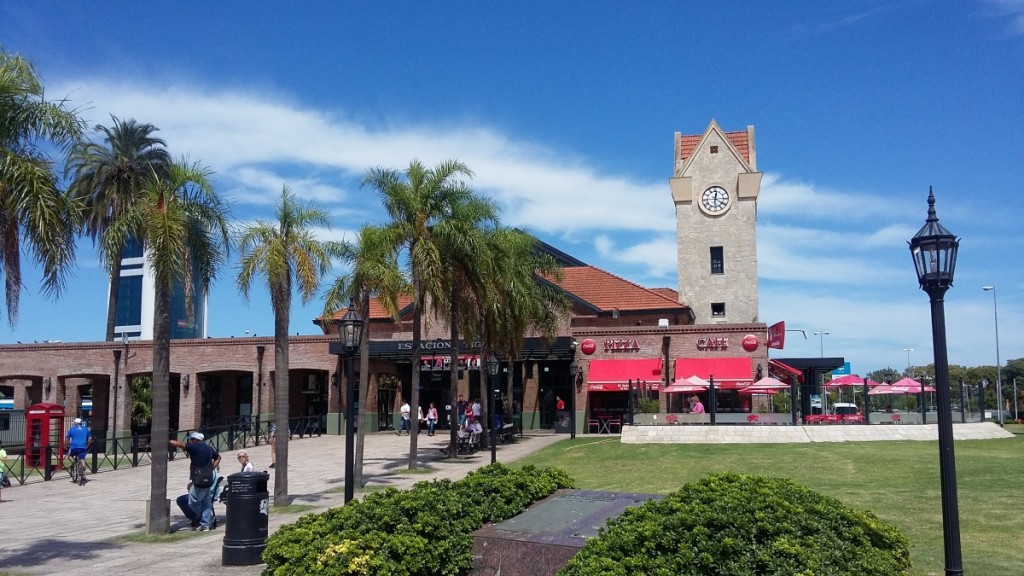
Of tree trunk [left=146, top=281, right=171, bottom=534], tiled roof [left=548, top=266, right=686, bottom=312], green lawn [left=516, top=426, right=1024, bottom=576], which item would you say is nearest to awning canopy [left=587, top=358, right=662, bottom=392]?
tiled roof [left=548, top=266, right=686, bottom=312]

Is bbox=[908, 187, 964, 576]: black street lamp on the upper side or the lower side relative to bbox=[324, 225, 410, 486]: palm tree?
lower

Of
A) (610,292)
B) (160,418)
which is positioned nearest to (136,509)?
(160,418)

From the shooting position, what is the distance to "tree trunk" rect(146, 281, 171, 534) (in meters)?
14.0

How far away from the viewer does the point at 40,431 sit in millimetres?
27578

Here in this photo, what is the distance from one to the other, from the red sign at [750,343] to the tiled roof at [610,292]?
27.1ft

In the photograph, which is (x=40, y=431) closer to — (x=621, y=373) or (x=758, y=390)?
(x=621, y=373)

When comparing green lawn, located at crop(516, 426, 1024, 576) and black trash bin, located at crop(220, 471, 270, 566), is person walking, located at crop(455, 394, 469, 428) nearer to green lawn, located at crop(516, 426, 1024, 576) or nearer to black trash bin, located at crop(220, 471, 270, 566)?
green lawn, located at crop(516, 426, 1024, 576)

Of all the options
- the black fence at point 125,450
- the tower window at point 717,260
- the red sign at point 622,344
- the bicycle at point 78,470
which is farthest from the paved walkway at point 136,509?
the tower window at point 717,260

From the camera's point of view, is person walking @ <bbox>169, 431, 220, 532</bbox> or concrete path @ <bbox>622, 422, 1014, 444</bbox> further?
concrete path @ <bbox>622, 422, 1014, 444</bbox>

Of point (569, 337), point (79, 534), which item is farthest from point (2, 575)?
point (569, 337)

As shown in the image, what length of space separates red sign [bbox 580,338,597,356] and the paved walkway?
6616 millimetres

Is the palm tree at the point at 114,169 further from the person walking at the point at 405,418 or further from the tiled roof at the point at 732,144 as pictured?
the tiled roof at the point at 732,144

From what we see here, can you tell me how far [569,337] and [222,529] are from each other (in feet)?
80.5

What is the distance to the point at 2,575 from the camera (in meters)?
10.8
